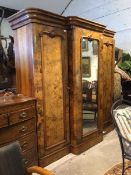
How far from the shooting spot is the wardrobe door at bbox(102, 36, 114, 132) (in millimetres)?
3576

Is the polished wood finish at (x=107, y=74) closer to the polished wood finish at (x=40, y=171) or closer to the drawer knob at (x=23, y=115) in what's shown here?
the drawer knob at (x=23, y=115)

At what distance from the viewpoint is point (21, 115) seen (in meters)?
2.28

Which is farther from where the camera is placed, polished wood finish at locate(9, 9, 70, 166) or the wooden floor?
the wooden floor

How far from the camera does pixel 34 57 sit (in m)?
2.40

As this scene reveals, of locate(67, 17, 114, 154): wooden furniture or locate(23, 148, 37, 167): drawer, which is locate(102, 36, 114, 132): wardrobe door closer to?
locate(67, 17, 114, 154): wooden furniture

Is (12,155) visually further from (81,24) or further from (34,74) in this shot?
(81,24)

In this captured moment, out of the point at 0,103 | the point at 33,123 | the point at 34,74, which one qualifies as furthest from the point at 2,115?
the point at 34,74

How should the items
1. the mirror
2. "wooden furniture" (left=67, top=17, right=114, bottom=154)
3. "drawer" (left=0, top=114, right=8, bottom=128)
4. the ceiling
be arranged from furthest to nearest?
the ceiling → the mirror → "wooden furniture" (left=67, top=17, right=114, bottom=154) → "drawer" (left=0, top=114, right=8, bottom=128)

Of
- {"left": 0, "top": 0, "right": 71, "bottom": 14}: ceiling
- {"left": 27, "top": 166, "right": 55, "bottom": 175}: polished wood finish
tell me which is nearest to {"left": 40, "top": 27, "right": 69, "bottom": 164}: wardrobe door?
{"left": 27, "top": 166, "right": 55, "bottom": 175}: polished wood finish

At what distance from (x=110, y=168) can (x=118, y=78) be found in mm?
1991

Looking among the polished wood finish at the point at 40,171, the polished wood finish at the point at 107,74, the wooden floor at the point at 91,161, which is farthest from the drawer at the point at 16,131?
the polished wood finish at the point at 107,74

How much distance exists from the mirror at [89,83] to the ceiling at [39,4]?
266cm

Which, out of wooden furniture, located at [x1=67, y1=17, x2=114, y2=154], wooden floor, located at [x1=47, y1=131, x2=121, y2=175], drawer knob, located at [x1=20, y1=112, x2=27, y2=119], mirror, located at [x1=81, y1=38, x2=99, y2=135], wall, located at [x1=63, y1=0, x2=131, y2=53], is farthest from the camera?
wall, located at [x1=63, y1=0, x2=131, y2=53]

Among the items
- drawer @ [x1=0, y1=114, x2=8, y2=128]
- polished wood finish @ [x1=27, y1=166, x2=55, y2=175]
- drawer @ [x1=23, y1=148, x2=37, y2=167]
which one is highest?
drawer @ [x1=0, y1=114, x2=8, y2=128]
